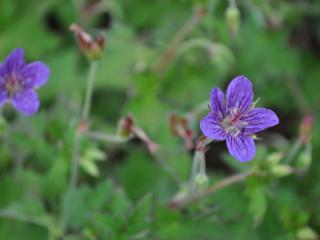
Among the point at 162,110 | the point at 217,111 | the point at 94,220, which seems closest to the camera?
the point at 217,111

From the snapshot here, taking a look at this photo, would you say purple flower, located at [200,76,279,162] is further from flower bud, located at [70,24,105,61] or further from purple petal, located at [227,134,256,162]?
flower bud, located at [70,24,105,61]

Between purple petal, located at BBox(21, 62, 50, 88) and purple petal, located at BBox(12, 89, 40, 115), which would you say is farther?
purple petal, located at BBox(21, 62, 50, 88)

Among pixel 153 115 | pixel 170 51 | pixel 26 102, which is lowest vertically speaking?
pixel 26 102

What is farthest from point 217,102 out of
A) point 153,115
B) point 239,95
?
point 153,115

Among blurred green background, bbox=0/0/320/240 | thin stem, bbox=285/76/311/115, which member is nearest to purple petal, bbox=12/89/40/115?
blurred green background, bbox=0/0/320/240

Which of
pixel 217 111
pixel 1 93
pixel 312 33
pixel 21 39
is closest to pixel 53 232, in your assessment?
pixel 1 93

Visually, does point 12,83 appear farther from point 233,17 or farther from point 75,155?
point 233,17

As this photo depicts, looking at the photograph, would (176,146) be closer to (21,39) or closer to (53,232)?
(53,232)
